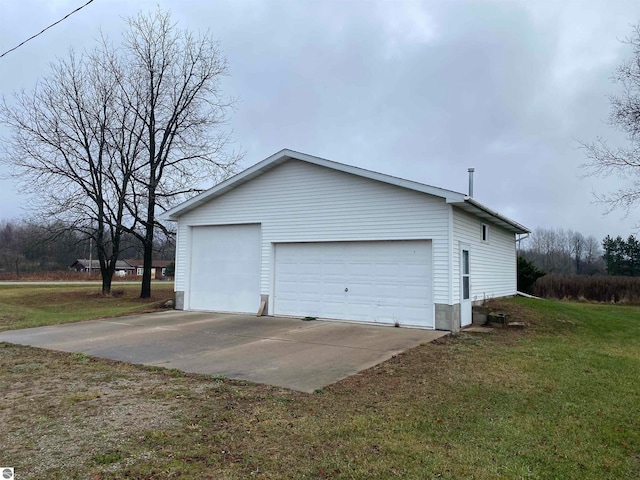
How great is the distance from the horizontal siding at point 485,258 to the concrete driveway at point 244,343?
2.67 meters

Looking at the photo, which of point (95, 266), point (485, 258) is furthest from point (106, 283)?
point (95, 266)

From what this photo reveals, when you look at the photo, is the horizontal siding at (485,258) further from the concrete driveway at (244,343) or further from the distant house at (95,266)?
the distant house at (95,266)

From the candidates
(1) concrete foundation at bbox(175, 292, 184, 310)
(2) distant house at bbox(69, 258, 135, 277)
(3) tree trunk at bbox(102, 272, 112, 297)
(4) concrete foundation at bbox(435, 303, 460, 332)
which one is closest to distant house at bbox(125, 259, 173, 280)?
(2) distant house at bbox(69, 258, 135, 277)

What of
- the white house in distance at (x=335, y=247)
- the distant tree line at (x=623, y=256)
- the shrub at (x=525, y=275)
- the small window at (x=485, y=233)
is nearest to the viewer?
the white house in distance at (x=335, y=247)

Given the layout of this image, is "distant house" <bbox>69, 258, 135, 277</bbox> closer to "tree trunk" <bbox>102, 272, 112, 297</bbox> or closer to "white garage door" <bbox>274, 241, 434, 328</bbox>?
"tree trunk" <bbox>102, 272, 112, 297</bbox>

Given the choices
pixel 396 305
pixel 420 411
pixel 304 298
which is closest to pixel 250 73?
pixel 304 298

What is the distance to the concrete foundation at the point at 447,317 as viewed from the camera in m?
10.5

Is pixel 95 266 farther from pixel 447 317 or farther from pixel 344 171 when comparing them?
pixel 447 317

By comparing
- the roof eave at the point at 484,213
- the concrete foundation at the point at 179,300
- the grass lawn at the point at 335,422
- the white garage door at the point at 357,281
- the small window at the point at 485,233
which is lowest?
the grass lawn at the point at 335,422

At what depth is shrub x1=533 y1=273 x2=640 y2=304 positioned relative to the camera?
25.4 m

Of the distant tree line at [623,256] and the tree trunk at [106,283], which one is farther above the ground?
the distant tree line at [623,256]

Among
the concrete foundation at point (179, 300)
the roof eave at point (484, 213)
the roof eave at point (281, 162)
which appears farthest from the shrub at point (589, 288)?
the concrete foundation at point (179, 300)

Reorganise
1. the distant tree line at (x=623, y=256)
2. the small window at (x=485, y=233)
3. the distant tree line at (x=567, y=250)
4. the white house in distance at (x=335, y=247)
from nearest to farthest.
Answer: the white house in distance at (x=335, y=247), the small window at (x=485, y=233), the distant tree line at (x=623, y=256), the distant tree line at (x=567, y=250)

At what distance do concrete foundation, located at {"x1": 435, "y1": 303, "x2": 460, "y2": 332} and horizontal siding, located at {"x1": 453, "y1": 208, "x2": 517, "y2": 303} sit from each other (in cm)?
33
